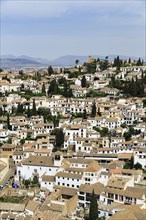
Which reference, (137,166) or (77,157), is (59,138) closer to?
(77,157)

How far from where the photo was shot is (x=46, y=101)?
57344 mm

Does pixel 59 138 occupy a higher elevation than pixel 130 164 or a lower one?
higher

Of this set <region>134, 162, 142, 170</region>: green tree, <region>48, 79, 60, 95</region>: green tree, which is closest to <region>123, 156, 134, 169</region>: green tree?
<region>134, 162, 142, 170</region>: green tree

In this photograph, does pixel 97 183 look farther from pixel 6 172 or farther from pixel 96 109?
pixel 96 109

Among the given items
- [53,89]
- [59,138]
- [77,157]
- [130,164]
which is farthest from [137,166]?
[53,89]

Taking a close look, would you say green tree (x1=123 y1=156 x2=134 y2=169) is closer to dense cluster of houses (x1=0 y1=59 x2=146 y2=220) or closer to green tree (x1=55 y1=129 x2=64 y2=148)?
dense cluster of houses (x1=0 y1=59 x2=146 y2=220)

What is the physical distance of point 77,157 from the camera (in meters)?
36.7

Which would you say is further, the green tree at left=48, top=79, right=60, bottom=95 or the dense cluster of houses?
the green tree at left=48, top=79, right=60, bottom=95

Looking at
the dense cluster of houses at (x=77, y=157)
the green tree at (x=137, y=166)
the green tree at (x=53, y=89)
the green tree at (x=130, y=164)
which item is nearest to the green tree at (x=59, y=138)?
the dense cluster of houses at (x=77, y=157)

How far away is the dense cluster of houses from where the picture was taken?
28281 millimetres

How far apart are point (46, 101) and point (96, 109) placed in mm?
9001

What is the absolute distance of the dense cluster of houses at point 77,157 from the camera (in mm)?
28281

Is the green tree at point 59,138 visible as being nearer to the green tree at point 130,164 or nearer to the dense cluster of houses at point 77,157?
the dense cluster of houses at point 77,157

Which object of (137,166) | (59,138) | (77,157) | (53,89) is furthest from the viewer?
(53,89)
